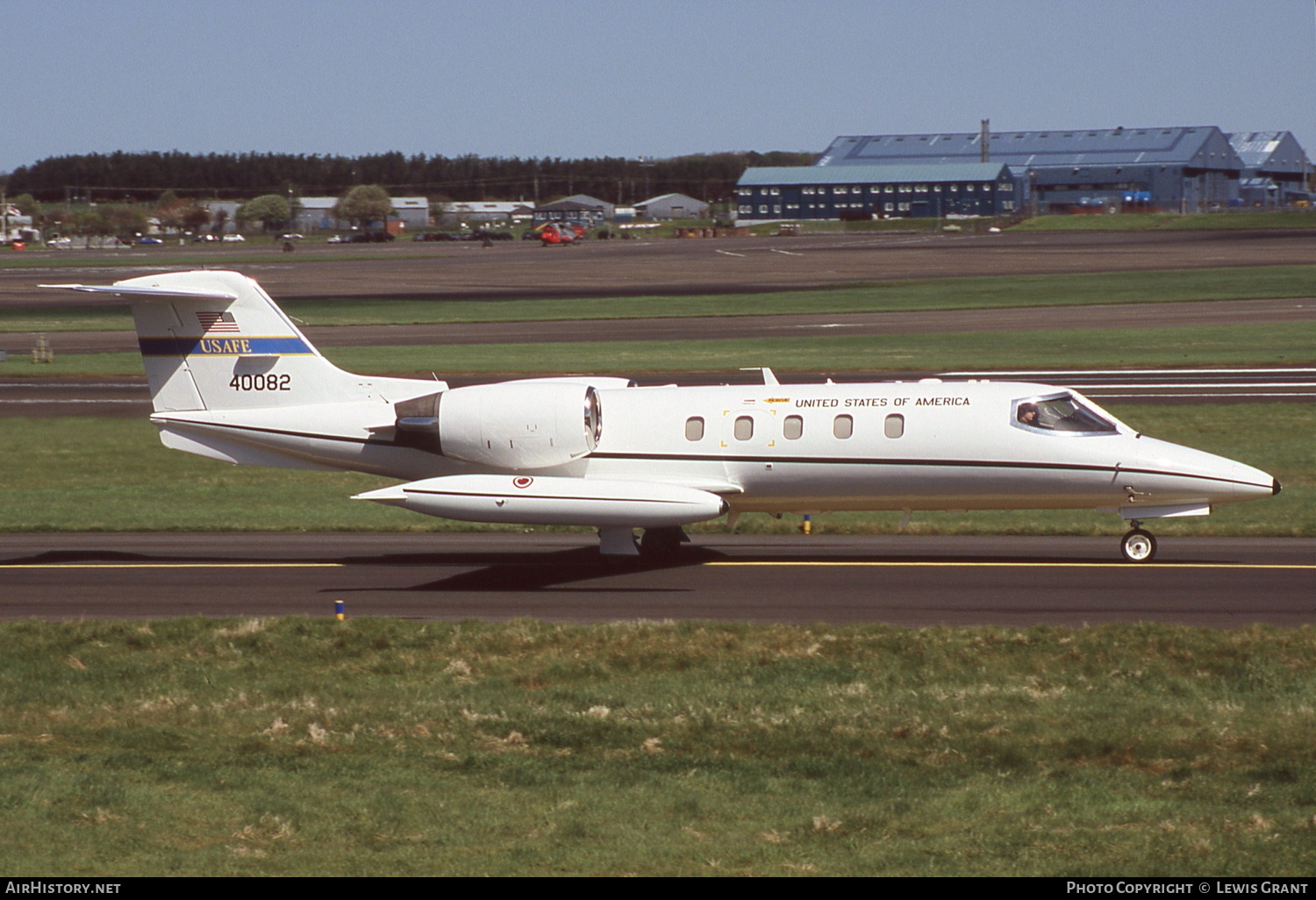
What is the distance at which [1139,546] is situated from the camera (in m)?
22.2

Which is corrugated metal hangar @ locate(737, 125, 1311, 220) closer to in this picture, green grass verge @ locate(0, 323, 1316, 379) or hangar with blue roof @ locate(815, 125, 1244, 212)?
hangar with blue roof @ locate(815, 125, 1244, 212)

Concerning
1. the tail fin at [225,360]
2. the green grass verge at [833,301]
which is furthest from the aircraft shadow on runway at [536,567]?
the green grass verge at [833,301]

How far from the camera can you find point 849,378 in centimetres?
4747

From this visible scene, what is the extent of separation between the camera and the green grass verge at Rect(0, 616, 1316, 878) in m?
10.9

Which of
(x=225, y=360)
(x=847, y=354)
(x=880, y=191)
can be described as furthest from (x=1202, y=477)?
(x=880, y=191)

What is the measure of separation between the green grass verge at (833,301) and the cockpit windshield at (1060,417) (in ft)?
166

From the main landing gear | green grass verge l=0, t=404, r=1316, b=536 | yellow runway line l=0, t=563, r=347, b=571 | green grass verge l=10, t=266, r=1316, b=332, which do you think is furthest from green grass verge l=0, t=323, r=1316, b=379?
yellow runway line l=0, t=563, r=347, b=571

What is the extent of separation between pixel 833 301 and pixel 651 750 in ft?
219

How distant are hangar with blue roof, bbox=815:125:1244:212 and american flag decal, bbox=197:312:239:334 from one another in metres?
169

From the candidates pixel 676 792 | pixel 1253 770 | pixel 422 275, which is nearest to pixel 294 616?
pixel 676 792

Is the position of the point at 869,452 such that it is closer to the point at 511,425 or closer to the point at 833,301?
the point at 511,425

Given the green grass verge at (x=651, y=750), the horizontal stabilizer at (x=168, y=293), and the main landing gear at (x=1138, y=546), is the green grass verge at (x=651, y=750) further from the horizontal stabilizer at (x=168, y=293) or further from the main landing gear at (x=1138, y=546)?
the horizontal stabilizer at (x=168, y=293)

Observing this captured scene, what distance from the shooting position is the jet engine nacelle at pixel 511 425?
74.9 ft

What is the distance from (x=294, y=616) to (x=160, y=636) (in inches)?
66.4
